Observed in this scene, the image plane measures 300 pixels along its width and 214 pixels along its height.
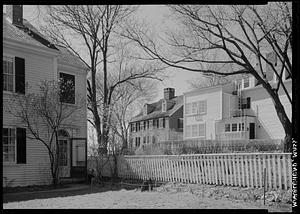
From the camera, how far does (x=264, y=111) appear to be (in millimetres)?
24828

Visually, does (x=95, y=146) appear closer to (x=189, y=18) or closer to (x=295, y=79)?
(x=189, y=18)

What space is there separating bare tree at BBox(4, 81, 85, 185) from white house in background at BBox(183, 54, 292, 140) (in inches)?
539

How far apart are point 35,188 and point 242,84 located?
19.1 m

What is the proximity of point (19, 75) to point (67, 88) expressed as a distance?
1894mm

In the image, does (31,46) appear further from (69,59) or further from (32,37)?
(69,59)

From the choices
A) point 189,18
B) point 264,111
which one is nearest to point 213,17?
point 189,18

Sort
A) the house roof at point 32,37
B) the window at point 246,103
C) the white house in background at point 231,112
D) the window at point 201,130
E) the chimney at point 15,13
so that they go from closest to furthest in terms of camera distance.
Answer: the house roof at point 32,37, the chimney at point 15,13, the white house in background at point 231,112, the window at point 201,130, the window at point 246,103

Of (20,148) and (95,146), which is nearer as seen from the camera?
(20,148)

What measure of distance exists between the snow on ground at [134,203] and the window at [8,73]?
14.5ft

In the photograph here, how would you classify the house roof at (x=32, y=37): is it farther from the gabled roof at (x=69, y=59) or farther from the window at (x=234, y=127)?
the window at (x=234, y=127)

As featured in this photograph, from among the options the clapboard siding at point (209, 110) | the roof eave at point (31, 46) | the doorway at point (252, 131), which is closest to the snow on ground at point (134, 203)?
the roof eave at point (31, 46)

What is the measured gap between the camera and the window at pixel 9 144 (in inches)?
435

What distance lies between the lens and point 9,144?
11.1 m

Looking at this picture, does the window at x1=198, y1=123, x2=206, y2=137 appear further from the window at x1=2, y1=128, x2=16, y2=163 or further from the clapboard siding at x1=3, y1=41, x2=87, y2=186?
the window at x1=2, y1=128, x2=16, y2=163
